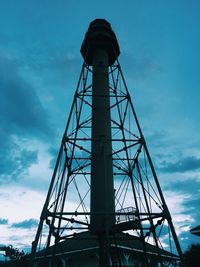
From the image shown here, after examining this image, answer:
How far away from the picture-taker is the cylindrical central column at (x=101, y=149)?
37.8 ft

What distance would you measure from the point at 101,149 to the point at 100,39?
24.4 feet

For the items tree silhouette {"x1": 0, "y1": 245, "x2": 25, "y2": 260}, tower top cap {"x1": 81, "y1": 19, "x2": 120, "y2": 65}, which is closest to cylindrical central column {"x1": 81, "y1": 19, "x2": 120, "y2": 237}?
tower top cap {"x1": 81, "y1": 19, "x2": 120, "y2": 65}

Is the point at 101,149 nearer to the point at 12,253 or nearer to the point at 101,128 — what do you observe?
the point at 101,128

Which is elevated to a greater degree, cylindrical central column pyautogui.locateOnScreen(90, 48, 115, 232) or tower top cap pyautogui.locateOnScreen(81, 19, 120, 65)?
tower top cap pyautogui.locateOnScreen(81, 19, 120, 65)

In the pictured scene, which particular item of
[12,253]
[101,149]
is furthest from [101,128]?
[12,253]

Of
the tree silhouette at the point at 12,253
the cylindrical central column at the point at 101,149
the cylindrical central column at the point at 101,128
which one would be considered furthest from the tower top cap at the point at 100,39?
the tree silhouette at the point at 12,253

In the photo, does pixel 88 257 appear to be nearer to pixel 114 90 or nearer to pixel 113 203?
pixel 113 203

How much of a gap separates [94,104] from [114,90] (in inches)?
62.0

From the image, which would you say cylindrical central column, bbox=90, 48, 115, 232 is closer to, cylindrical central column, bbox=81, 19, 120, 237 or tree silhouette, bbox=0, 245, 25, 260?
cylindrical central column, bbox=81, 19, 120, 237

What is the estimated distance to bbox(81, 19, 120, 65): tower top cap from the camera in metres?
16.1

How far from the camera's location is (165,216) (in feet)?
32.2

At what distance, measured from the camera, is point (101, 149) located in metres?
12.8

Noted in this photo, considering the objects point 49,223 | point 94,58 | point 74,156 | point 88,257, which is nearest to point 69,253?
point 88,257

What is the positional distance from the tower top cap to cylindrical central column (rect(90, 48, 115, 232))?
379 mm
